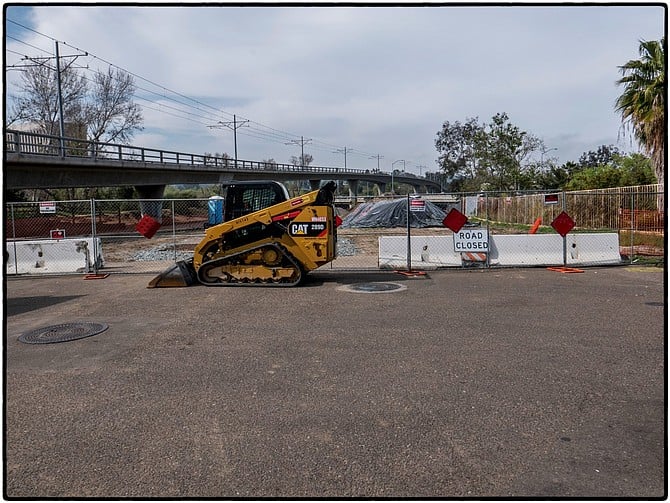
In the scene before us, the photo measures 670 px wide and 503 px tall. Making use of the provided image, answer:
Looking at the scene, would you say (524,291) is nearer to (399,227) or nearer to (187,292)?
(187,292)

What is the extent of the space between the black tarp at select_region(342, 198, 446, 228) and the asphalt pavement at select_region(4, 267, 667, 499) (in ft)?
76.1

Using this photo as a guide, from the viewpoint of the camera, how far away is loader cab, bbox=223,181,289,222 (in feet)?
37.3

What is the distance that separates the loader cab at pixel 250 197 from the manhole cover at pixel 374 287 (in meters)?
2.48

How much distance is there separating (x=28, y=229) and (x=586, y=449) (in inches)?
1136

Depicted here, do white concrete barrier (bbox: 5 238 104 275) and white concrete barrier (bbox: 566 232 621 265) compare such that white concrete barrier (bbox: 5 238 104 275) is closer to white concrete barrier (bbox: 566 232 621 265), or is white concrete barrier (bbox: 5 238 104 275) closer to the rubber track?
the rubber track

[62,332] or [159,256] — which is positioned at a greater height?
[159,256]

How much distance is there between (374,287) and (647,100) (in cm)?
1349

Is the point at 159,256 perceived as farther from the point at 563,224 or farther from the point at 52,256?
the point at 563,224

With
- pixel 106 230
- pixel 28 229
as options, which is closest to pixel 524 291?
pixel 28 229

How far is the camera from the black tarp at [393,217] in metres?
31.7

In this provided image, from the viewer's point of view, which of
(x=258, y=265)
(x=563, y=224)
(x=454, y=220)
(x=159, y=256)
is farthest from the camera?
(x=159, y=256)

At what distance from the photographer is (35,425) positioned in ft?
13.6

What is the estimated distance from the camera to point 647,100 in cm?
1761

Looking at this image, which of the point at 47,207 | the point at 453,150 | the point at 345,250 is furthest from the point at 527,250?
the point at 453,150
